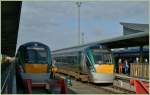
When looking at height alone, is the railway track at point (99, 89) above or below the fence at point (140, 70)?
below

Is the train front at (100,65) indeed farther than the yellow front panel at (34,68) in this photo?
Yes

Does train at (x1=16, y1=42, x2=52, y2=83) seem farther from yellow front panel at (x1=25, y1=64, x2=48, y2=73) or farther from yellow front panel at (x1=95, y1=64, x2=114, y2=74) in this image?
yellow front panel at (x1=95, y1=64, x2=114, y2=74)

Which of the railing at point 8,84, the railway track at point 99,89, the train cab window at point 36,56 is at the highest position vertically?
the train cab window at point 36,56

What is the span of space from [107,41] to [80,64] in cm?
308

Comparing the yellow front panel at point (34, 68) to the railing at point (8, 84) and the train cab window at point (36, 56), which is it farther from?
the railing at point (8, 84)

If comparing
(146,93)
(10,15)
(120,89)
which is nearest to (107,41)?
(120,89)

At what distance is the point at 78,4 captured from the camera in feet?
151

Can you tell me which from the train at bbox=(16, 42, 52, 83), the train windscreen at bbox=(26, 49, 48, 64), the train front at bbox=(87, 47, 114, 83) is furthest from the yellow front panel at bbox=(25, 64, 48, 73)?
the train front at bbox=(87, 47, 114, 83)

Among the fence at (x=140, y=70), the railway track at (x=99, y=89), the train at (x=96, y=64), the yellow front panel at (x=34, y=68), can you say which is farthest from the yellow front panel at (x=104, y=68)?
the fence at (x=140, y=70)

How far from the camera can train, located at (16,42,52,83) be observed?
20469 mm

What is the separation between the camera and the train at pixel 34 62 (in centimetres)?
2047

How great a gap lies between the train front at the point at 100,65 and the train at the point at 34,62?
322cm

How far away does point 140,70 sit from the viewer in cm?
2819

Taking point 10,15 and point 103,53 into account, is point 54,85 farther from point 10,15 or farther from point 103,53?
point 103,53
